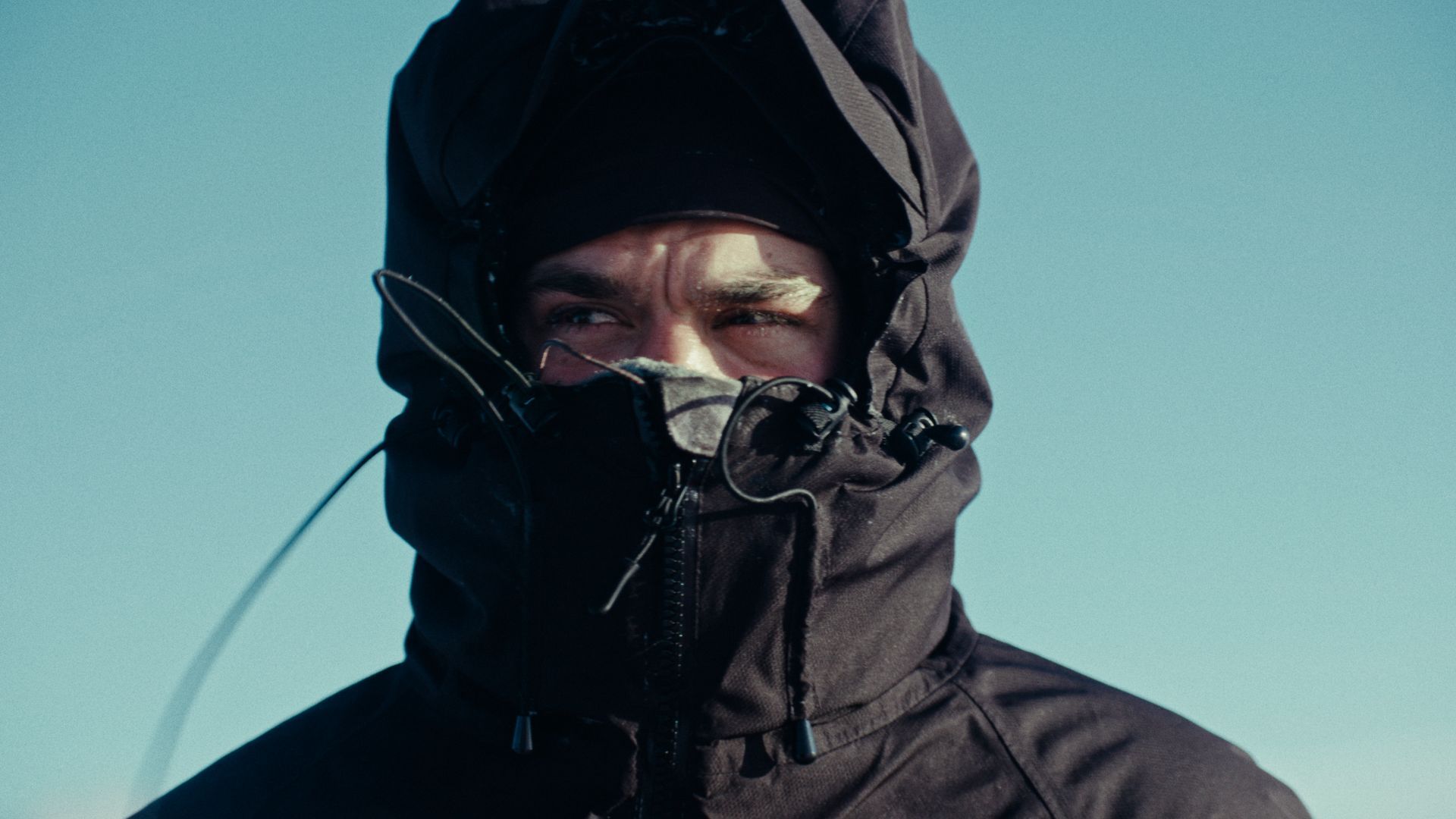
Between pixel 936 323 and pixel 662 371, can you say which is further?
pixel 936 323

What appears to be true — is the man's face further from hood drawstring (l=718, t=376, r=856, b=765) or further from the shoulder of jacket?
the shoulder of jacket

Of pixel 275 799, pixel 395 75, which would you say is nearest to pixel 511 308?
pixel 395 75

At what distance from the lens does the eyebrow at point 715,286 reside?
3.17m

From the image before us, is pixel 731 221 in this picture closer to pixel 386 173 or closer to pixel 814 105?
pixel 814 105

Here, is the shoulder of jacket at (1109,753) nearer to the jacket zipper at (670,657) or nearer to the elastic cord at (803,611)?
the elastic cord at (803,611)

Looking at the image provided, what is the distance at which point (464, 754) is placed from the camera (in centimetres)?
295

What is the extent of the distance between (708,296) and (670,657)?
865mm

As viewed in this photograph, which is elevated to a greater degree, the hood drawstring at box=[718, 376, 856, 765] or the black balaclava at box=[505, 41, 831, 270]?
the black balaclava at box=[505, 41, 831, 270]

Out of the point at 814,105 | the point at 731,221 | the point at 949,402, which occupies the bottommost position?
the point at 949,402

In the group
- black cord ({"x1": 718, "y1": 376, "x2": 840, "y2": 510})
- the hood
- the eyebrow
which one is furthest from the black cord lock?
the eyebrow

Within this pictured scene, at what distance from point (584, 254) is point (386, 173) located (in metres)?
0.60

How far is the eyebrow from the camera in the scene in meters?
3.17

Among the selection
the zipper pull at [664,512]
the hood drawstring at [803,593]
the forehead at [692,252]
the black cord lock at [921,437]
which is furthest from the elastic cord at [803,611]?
the forehead at [692,252]

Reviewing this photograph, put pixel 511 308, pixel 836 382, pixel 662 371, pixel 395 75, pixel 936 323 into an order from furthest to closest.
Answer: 1. pixel 395 75
2. pixel 511 308
3. pixel 936 323
4. pixel 836 382
5. pixel 662 371
